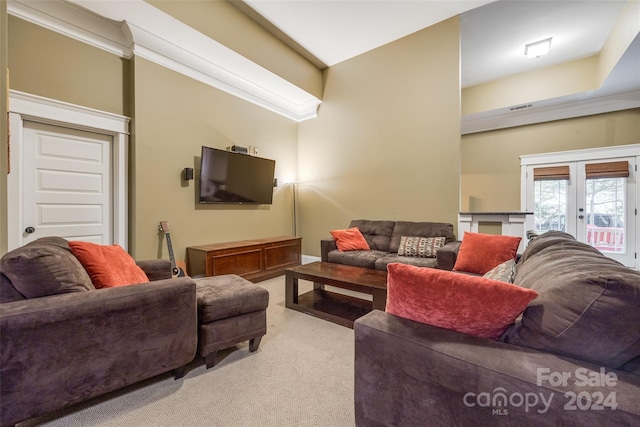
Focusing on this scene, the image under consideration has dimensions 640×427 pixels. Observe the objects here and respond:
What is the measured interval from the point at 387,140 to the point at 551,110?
295 centimetres

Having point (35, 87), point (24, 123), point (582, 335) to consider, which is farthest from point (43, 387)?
point (35, 87)

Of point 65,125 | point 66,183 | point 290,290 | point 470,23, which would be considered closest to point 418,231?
point 290,290

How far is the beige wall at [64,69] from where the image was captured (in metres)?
2.55

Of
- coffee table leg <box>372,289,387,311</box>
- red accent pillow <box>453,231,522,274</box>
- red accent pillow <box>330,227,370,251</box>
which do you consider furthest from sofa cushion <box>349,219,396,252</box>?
coffee table leg <box>372,289,387,311</box>

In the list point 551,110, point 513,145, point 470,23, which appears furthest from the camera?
point 513,145

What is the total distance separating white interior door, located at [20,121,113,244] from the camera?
2681 mm

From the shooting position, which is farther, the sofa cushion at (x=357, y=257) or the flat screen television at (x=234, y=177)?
the flat screen television at (x=234, y=177)

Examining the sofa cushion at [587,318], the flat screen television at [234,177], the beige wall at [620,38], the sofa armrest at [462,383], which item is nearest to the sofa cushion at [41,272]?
the sofa armrest at [462,383]

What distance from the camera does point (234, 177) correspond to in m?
4.14

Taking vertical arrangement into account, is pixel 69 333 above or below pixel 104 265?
below

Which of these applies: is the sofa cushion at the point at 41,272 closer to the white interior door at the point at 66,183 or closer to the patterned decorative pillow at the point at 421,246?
the white interior door at the point at 66,183

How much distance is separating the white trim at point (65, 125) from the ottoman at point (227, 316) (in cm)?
190

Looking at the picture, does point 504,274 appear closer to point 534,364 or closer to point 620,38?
point 534,364

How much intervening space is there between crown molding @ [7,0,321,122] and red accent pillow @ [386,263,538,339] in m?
3.61
